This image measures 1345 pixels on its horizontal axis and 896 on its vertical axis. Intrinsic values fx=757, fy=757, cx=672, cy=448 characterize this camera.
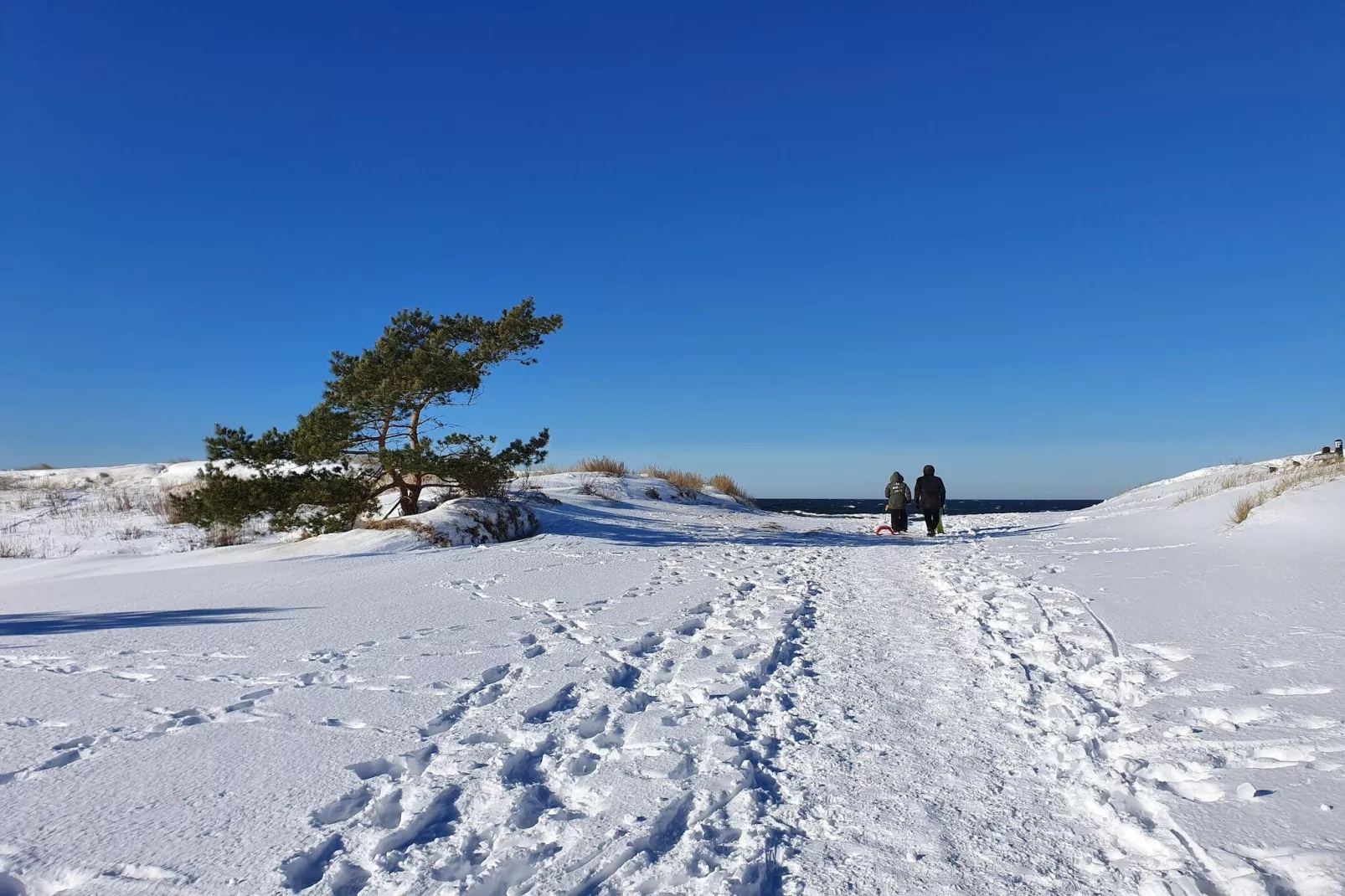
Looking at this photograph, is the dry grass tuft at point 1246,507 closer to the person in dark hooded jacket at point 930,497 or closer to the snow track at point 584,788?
the person in dark hooded jacket at point 930,497

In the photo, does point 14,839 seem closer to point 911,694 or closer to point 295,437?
point 911,694

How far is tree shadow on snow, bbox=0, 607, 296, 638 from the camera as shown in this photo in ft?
18.3

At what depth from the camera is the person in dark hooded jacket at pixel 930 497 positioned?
1647 cm

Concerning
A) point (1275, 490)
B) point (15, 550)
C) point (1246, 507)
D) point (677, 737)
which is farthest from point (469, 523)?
point (1275, 490)

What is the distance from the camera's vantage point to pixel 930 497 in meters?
16.6

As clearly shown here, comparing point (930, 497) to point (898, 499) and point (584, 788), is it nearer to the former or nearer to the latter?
point (898, 499)

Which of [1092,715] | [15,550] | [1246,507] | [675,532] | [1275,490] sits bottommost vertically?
[1092,715]

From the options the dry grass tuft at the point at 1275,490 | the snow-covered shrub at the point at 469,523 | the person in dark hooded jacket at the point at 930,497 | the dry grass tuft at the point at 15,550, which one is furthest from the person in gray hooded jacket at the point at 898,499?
the dry grass tuft at the point at 15,550

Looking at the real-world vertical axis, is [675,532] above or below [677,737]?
above

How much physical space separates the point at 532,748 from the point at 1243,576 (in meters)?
6.65

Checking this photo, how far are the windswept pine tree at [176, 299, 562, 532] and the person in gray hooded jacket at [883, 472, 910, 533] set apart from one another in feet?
26.2

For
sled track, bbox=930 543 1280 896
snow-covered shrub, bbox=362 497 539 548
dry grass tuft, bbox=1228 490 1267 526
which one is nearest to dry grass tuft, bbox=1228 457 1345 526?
dry grass tuft, bbox=1228 490 1267 526

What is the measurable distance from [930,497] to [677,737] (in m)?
14.2

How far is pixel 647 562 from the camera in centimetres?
977
